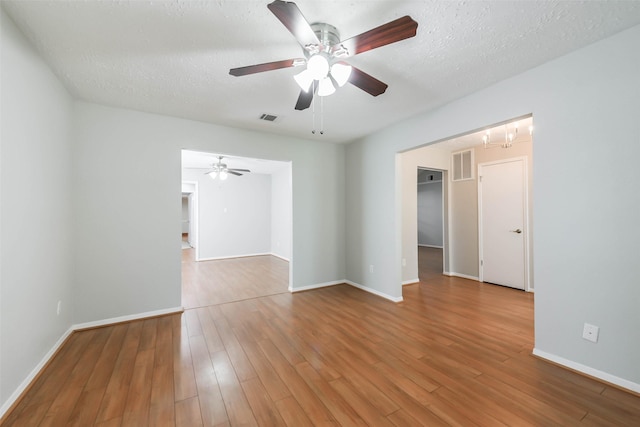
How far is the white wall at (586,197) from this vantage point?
71.1 inches

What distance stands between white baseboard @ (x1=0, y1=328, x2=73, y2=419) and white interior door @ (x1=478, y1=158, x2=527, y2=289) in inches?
232

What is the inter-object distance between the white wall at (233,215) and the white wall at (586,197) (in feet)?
20.6

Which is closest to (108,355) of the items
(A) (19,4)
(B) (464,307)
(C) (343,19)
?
(A) (19,4)

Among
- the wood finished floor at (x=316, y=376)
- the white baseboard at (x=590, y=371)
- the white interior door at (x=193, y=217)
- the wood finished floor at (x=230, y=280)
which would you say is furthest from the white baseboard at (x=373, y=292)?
the white interior door at (x=193, y=217)

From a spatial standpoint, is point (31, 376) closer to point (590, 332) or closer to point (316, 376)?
point (316, 376)

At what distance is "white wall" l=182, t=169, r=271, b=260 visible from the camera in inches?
273

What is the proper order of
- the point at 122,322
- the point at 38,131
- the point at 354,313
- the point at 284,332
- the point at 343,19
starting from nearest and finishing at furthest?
the point at 343,19, the point at 38,131, the point at 284,332, the point at 122,322, the point at 354,313

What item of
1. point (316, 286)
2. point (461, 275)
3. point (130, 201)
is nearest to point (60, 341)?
point (130, 201)

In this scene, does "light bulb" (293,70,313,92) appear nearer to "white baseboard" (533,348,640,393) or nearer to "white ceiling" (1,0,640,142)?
"white ceiling" (1,0,640,142)

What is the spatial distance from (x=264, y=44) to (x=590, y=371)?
3570 mm

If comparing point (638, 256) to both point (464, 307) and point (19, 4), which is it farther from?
point (19, 4)

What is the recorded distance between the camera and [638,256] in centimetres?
177

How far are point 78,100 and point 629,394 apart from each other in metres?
5.62

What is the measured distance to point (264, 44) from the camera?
6.32 ft
